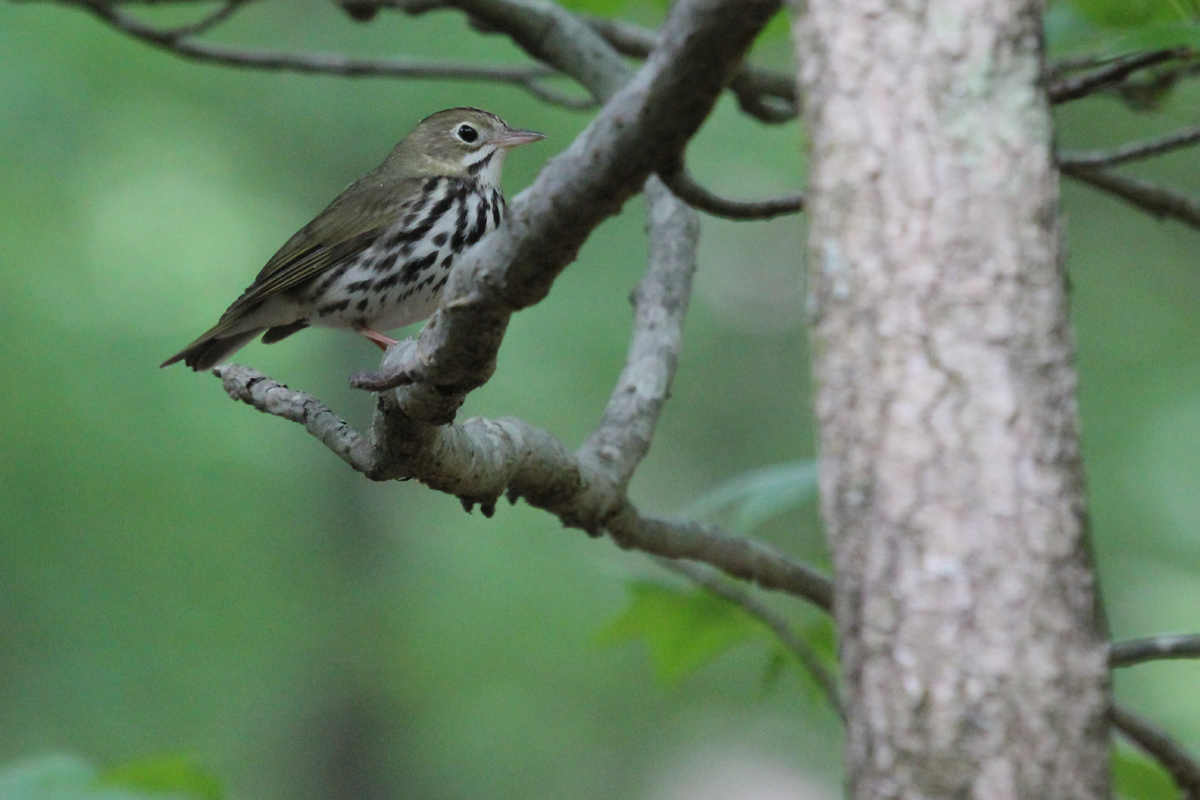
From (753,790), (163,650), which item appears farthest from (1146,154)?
(753,790)

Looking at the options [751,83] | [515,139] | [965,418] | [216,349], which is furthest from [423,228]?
[965,418]

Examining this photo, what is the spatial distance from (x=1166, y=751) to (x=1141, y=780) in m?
0.11

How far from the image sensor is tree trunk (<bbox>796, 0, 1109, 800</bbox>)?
4.29 ft

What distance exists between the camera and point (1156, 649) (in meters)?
1.96

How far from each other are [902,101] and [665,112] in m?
0.30

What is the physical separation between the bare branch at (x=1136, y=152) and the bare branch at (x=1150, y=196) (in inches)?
8.8

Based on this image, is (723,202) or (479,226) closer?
(723,202)

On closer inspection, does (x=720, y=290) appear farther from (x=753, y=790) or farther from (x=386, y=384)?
(x=386, y=384)

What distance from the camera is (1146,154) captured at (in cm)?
351

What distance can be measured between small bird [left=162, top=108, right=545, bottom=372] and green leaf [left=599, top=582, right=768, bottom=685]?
143 cm

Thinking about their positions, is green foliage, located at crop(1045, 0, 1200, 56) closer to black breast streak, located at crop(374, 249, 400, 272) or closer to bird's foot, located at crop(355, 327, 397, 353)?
black breast streak, located at crop(374, 249, 400, 272)

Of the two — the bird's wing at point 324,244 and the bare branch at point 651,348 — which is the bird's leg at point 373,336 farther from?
the bare branch at point 651,348

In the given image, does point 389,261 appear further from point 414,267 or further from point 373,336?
point 373,336

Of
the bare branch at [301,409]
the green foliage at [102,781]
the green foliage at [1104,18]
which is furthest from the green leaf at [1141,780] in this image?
the green foliage at [102,781]
